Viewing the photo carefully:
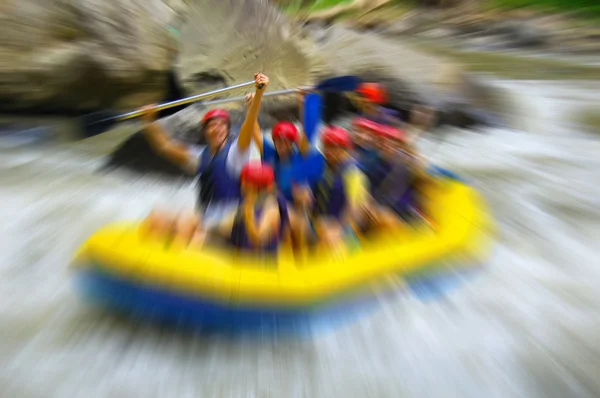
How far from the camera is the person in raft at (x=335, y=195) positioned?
2.18m

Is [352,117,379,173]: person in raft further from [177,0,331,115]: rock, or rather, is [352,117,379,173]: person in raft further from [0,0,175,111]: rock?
[0,0,175,111]: rock

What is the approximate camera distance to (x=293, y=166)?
2277 mm

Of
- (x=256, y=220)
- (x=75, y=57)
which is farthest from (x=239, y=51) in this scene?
(x=256, y=220)

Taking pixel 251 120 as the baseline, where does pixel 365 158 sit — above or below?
below

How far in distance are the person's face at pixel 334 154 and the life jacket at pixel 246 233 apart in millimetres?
394

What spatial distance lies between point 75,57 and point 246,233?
107 inches

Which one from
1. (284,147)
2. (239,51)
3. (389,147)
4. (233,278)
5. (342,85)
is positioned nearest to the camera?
(233,278)

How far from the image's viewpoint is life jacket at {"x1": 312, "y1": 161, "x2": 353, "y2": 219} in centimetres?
221

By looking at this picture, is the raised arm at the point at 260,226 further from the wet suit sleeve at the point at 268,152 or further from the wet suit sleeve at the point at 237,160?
the wet suit sleeve at the point at 268,152

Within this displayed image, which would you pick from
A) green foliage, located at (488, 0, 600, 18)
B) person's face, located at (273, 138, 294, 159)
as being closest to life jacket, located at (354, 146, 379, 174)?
person's face, located at (273, 138, 294, 159)

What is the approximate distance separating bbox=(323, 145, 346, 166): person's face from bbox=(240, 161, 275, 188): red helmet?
35 cm

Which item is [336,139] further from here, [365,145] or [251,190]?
[251,190]

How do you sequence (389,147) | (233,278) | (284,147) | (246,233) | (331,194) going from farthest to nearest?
(389,147), (284,147), (331,194), (246,233), (233,278)

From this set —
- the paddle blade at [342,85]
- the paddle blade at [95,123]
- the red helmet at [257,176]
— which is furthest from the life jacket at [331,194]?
the paddle blade at [95,123]
